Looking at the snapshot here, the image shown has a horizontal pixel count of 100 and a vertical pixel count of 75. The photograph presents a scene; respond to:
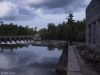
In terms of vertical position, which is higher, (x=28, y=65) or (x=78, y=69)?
(x=78, y=69)

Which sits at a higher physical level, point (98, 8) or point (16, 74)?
point (98, 8)

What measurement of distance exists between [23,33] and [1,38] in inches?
1718

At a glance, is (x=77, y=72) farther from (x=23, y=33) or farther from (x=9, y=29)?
(x=23, y=33)

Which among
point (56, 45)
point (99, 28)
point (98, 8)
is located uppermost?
point (98, 8)

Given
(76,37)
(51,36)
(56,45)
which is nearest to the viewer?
(76,37)

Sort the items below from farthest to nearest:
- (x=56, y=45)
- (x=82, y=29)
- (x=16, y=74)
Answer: (x=56, y=45)
(x=82, y=29)
(x=16, y=74)

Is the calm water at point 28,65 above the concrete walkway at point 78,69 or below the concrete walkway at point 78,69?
below

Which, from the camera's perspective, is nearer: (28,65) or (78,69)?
(78,69)

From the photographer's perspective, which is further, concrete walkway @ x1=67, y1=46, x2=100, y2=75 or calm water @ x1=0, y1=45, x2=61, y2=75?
calm water @ x1=0, y1=45, x2=61, y2=75

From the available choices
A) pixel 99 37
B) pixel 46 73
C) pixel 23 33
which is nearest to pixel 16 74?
pixel 46 73

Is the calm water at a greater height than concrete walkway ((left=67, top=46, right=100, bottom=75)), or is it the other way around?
concrete walkway ((left=67, top=46, right=100, bottom=75))

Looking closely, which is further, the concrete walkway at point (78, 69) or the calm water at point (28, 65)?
the calm water at point (28, 65)

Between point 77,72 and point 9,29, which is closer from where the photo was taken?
point 77,72

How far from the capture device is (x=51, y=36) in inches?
5290
